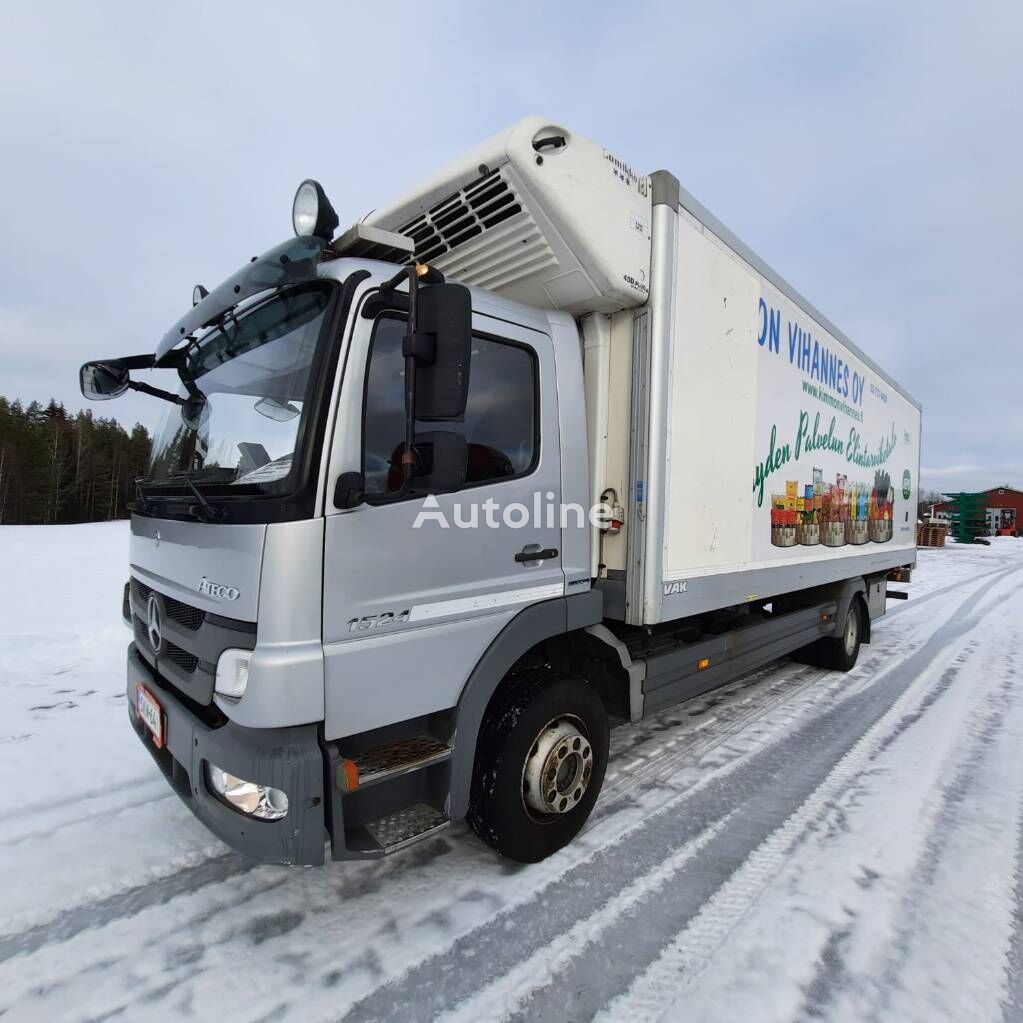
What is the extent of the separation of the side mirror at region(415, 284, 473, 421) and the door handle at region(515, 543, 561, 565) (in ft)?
2.95

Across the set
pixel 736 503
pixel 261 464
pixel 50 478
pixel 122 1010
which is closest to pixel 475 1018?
pixel 122 1010

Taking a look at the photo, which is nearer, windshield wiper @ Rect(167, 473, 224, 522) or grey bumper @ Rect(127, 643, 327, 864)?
grey bumper @ Rect(127, 643, 327, 864)

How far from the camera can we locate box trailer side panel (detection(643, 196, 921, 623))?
3148 mm

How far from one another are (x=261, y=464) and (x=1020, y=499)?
82.2 meters

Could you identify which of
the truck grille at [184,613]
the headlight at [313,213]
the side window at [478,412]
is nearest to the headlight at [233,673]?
the truck grille at [184,613]

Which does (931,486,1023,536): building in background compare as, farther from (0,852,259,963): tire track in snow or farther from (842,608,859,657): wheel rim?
(0,852,259,963): tire track in snow

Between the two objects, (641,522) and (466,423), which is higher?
(466,423)

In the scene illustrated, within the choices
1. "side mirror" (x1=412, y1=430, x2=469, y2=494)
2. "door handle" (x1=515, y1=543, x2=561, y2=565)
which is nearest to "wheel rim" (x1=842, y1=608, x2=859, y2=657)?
"door handle" (x1=515, y1=543, x2=561, y2=565)

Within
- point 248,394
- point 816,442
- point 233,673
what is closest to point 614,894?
point 233,673

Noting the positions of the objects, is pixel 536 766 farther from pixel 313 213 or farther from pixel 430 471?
pixel 313 213

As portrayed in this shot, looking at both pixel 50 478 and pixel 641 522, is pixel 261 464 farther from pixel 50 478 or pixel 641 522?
pixel 50 478

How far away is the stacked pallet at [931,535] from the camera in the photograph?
100 ft

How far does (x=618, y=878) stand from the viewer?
2633mm

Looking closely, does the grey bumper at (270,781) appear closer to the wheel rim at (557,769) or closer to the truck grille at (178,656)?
the truck grille at (178,656)
